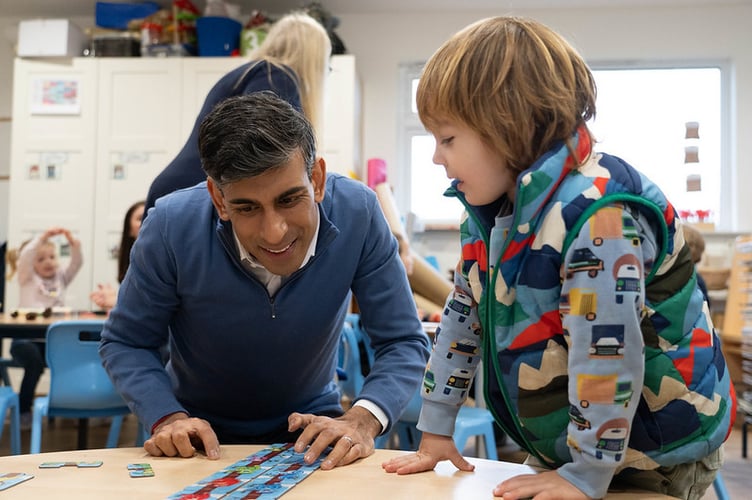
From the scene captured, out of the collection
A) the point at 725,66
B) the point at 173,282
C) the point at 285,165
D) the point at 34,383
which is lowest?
the point at 34,383

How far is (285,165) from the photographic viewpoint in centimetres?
124

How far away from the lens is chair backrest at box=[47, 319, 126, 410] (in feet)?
9.22

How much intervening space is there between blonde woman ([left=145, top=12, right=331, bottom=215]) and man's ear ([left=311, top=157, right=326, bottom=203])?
0.68 metres

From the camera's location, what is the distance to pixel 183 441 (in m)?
1.12

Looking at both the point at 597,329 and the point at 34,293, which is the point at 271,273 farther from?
the point at 34,293

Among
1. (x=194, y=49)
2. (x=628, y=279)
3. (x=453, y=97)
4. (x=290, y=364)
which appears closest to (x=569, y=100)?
(x=453, y=97)

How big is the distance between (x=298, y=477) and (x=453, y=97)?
53 centimetres

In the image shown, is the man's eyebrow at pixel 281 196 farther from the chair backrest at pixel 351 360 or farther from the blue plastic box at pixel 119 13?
the blue plastic box at pixel 119 13

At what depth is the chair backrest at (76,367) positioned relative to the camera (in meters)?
2.81

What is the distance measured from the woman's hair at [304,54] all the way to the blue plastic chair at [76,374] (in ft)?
4.01

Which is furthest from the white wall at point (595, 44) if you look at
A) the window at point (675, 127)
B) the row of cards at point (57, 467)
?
the row of cards at point (57, 467)

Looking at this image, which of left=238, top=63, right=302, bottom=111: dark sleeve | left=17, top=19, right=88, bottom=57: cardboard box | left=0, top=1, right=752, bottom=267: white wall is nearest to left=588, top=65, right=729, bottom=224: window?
left=0, top=1, right=752, bottom=267: white wall

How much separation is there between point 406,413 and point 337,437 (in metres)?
1.60

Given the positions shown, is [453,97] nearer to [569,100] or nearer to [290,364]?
[569,100]
